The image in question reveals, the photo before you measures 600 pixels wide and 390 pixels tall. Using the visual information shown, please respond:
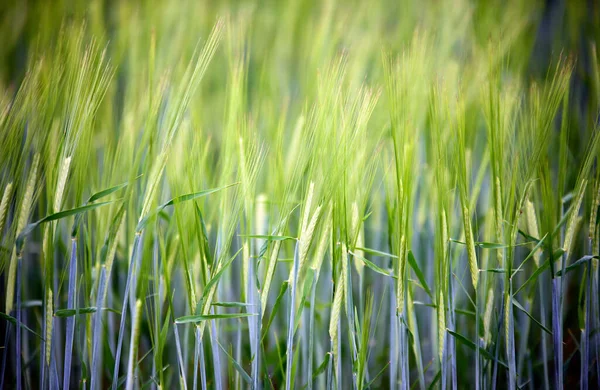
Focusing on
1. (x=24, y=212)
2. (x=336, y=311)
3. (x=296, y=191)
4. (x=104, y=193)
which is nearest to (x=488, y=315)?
(x=336, y=311)

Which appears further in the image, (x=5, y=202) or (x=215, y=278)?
(x=5, y=202)

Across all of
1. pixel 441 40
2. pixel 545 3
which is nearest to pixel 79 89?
pixel 441 40

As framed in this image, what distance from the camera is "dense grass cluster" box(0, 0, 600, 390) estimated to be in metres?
0.74

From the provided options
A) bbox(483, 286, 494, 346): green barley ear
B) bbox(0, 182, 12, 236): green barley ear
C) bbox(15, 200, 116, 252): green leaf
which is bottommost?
bbox(483, 286, 494, 346): green barley ear

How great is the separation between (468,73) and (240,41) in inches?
18.9

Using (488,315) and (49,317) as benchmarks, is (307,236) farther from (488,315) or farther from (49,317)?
(49,317)

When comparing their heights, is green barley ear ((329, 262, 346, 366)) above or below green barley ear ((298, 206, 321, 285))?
below

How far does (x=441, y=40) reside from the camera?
3.14 ft

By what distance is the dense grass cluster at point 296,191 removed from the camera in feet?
2.44

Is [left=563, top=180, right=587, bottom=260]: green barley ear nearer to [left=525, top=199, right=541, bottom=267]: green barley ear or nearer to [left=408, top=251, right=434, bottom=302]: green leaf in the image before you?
[left=525, top=199, right=541, bottom=267]: green barley ear

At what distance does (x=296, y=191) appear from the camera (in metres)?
0.77

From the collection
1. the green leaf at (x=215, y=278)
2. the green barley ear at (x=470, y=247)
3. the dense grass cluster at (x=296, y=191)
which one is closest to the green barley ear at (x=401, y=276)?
the dense grass cluster at (x=296, y=191)

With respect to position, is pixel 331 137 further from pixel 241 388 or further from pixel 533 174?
pixel 241 388

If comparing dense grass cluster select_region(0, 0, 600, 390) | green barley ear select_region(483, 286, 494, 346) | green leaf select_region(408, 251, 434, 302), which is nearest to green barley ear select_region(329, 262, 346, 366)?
dense grass cluster select_region(0, 0, 600, 390)
